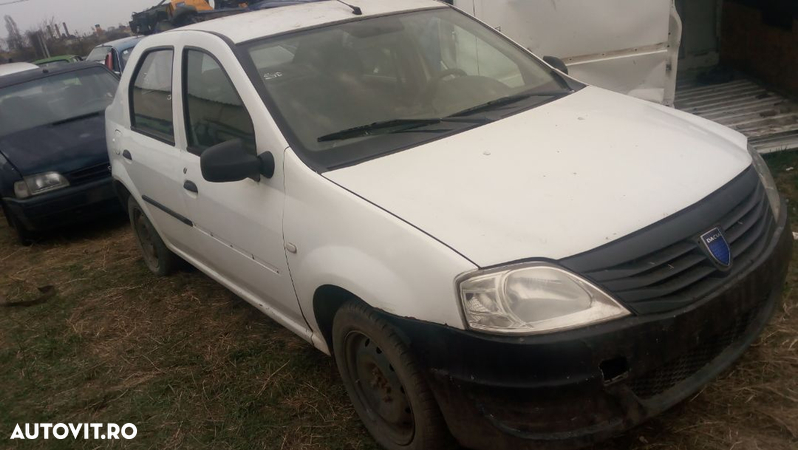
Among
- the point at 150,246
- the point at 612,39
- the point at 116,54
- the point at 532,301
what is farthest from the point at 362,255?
the point at 116,54

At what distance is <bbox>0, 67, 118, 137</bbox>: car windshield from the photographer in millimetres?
6938

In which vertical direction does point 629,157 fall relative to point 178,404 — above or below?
above

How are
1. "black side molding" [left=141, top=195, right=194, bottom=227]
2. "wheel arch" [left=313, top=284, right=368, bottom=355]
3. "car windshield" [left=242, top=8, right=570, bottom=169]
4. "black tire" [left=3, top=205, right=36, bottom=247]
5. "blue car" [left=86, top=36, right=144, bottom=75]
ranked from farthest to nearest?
"blue car" [left=86, top=36, right=144, bottom=75] → "black tire" [left=3, top=205, right=36, bottom=247] → "black side molding" [left=141, top=195, right=194, bottom=227] → "car windshield" [left=242, top=8, right=570, bottom=169] → "wheel arch" [left=313, top=284, right=368, bottom=355]

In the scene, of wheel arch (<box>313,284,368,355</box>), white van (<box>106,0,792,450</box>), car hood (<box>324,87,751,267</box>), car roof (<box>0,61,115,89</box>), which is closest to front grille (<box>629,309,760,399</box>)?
white van (<box>106,0,792,450</box>)

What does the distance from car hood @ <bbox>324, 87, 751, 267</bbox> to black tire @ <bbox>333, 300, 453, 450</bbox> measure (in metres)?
0.44

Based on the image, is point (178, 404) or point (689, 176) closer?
point (689, 176)

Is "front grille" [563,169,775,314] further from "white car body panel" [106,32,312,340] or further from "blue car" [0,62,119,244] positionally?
"blue car" [0,62,119,244]

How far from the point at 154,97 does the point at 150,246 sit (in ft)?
4.57

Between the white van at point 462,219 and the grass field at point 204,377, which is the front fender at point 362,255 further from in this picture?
the grass field at point 204,377

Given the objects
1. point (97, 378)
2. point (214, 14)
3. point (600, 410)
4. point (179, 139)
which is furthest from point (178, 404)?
point (214, 14)

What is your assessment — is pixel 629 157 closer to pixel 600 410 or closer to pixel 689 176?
pixel 689 176

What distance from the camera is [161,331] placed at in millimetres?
4312

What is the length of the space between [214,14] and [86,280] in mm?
2293

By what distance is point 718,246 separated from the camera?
7.83ft
